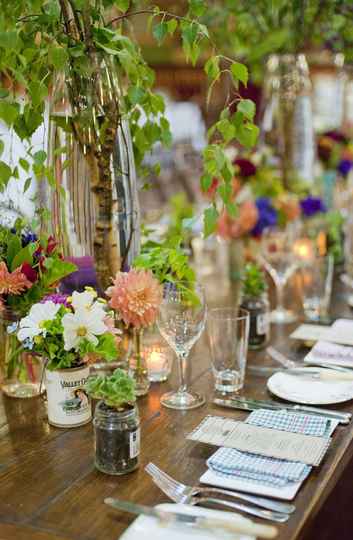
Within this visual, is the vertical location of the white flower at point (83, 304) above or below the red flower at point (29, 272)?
below

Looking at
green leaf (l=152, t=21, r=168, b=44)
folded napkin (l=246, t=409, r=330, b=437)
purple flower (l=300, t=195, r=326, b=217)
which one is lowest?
folded napkin (l=246, t=409, r=330, b=437)

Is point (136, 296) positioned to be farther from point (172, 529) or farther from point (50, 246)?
point (172, 529)

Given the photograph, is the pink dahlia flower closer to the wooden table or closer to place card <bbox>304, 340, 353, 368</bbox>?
the wooden table

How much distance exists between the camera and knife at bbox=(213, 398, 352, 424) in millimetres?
1385

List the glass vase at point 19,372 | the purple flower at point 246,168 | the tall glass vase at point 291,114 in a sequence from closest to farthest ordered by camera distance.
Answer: the glass vase at point 19,372 < the purple flower at point 246,168 < the tall glass vase at point 291,114

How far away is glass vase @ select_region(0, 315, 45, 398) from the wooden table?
30 mm

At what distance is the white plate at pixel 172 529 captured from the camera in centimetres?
100

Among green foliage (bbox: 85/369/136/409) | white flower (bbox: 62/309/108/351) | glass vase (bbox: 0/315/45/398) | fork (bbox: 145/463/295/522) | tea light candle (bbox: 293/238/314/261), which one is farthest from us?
tea light candle (bbox: 293/238/314/261)

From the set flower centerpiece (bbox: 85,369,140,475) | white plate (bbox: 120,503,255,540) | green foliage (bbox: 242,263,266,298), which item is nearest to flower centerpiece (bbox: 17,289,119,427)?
flower centerpiece (bbox: 85,369,140,475)

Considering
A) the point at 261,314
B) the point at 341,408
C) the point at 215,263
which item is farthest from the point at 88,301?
the point at 215,263

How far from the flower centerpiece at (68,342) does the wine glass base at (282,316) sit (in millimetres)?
773

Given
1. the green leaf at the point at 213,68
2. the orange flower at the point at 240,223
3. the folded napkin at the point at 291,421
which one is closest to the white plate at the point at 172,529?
the folded napkin at the point at 291,421

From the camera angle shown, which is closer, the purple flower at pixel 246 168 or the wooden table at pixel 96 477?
the wooden table at pixel 96 477

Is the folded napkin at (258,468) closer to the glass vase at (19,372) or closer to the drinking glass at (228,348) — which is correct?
the drinking glass at (228,348)
